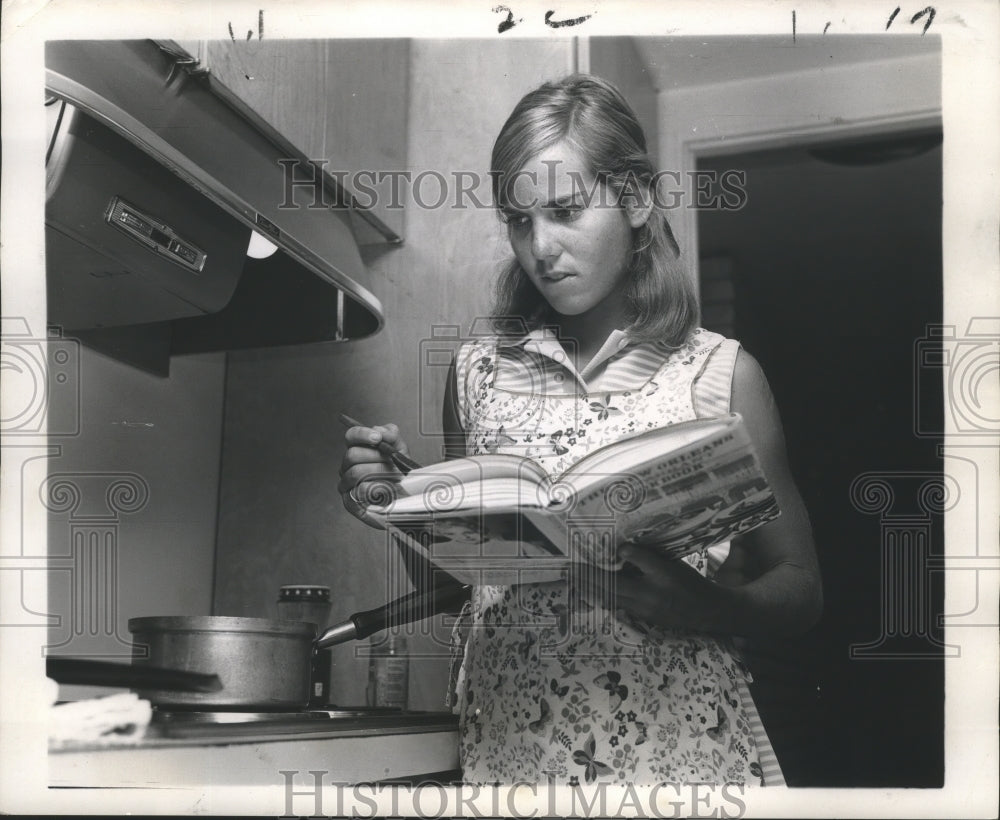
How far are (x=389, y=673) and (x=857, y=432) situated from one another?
2.36 ft

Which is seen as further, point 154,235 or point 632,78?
point 632,78

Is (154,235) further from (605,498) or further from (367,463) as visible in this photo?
(605,498)

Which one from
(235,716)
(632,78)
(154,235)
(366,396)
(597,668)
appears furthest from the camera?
(366,396)

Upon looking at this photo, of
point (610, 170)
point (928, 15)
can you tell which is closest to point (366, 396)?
point (610, 170)

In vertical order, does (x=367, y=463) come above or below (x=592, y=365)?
below

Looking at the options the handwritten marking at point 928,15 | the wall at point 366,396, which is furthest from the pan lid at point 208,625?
the handwritten marking at point 928,15

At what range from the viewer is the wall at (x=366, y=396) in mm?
1438

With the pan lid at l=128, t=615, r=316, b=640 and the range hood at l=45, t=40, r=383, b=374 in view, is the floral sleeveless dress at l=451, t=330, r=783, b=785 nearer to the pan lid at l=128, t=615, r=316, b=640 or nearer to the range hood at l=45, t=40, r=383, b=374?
the pan lid at l=128, t=615, r=316, b=640

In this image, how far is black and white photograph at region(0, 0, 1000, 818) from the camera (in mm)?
1012

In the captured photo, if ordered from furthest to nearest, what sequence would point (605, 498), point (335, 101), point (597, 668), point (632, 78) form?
point (335, 101), point (632, 78), point (597, 668), point (605, 498)

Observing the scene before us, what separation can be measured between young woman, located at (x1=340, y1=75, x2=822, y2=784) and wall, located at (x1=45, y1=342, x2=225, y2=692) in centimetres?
36

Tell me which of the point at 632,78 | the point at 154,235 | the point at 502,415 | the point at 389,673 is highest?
the point at 632,78

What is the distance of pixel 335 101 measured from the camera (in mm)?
1464

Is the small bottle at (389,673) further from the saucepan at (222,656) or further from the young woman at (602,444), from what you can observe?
the saucepan at (222,656)
